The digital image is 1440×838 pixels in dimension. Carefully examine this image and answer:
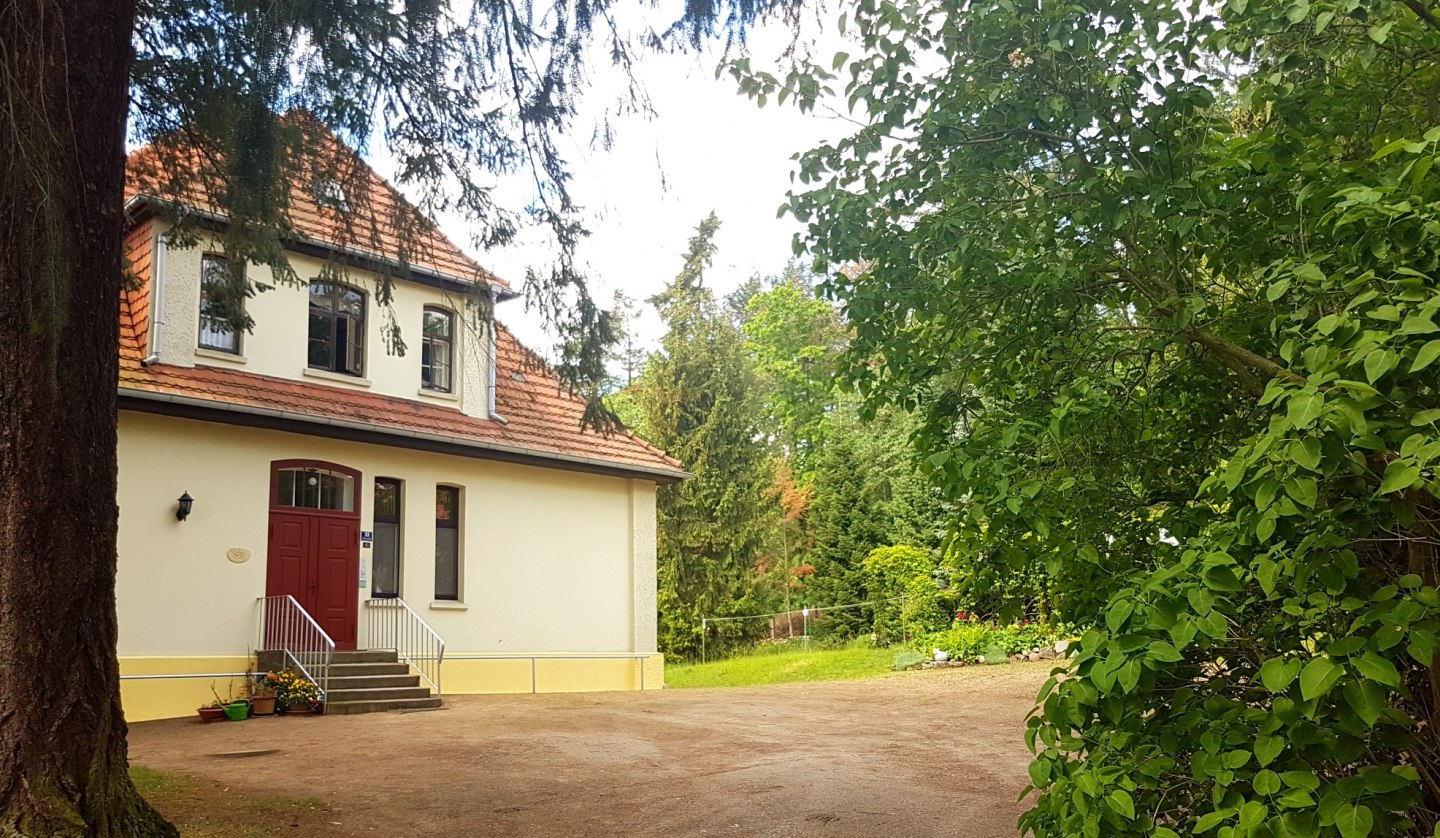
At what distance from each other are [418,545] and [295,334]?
3.57 meters

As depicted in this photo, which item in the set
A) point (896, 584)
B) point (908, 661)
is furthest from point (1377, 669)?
point (896, 584)

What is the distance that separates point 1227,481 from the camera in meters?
2.93

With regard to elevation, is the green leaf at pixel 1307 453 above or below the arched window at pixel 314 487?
below

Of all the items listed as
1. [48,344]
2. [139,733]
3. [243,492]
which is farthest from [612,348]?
[243,492]

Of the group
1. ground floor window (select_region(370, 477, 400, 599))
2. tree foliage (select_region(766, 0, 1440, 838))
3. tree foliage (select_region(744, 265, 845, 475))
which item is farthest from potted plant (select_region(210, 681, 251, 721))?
tree foliage (select_region(744, 265, 845, 475))

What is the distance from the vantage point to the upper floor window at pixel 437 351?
18.0 m

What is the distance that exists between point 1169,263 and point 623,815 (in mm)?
4933

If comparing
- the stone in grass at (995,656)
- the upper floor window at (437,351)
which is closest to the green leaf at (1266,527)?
the upper floor window at (437,351)

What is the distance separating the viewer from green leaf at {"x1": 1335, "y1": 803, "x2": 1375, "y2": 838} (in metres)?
2.93

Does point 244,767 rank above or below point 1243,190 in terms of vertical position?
below

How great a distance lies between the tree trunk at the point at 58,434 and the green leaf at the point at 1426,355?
17.6 ft

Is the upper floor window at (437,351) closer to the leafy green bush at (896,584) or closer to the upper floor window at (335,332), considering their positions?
the upper floor window at (335,332)

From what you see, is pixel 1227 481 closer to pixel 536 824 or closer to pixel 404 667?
pixel 536 824

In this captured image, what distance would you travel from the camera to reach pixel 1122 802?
10.7 ft
